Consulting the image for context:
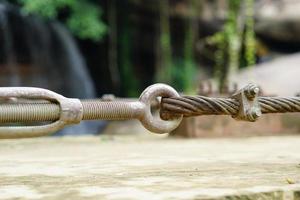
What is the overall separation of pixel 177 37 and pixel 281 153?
9.73 meters

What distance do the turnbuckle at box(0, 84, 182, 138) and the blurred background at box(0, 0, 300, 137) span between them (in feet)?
22.2

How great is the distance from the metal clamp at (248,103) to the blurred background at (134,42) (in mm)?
6628

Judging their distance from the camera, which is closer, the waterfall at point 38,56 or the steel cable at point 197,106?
the steel cable at point 197,106

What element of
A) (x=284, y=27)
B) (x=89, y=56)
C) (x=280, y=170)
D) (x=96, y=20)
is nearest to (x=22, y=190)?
(x=280, y=170)

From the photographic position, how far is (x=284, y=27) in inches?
468

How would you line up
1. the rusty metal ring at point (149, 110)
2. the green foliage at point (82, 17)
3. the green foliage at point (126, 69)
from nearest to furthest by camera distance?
1. the rusty metal ring at point (149, 110)
2. the green foliage at point (82, 17)
3. the green foliage at point (126, 69)

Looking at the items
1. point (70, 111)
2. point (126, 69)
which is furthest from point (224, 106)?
point (126, 69)

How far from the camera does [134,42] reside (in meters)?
12.2

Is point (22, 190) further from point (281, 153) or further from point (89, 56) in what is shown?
point (89, 56)

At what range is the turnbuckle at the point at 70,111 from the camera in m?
1.62

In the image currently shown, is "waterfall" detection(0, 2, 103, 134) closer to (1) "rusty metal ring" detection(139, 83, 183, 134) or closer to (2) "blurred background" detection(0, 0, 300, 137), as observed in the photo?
(2) "blurred background" detection(0, 0, 300, 137)

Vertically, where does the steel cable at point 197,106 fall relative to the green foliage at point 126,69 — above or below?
above

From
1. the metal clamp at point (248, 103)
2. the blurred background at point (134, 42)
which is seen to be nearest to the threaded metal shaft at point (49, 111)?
the metal clamp at point (248, 103)

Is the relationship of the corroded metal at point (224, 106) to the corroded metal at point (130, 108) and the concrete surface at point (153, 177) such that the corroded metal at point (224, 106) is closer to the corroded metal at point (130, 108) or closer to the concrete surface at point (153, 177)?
the corroded metal at point (130, 108)
